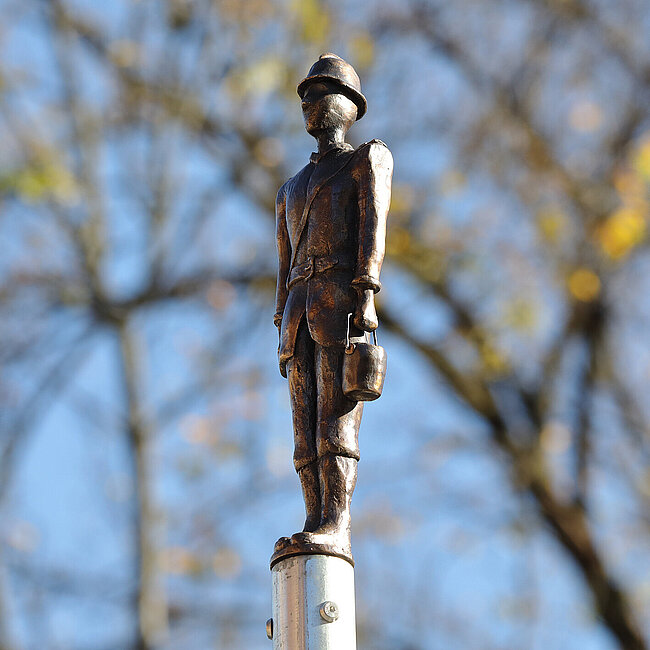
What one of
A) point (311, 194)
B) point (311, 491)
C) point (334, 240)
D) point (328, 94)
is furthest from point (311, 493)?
point (328, 94)

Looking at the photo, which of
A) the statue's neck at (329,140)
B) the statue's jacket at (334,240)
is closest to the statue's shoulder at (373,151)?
the statue's jacket at (334,240)

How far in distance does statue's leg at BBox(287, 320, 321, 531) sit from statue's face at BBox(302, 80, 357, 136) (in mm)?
769

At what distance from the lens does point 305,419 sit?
4.56 meters

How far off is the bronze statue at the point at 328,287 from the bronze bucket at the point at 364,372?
0.23ft

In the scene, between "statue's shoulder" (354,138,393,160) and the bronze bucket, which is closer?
the bronze bucket

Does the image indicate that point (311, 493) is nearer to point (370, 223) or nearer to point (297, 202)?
point (370, 223)

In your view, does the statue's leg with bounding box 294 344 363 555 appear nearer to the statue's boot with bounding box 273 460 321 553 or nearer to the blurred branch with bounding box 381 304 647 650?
the statue's boot with bounding box 273 460 321 553

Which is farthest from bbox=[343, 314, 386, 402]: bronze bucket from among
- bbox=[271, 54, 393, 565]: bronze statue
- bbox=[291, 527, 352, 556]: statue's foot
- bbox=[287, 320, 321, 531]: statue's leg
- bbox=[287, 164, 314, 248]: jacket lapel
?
bbox=[287, 164, 314, 248]: jacket lapel

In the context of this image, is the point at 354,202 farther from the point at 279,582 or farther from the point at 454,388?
the point at 454,388

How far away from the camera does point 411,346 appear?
1398 cm

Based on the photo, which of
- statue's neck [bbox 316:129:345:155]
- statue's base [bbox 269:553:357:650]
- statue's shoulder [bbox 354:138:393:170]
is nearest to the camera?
statue's base [bbox 269:553:357:650]

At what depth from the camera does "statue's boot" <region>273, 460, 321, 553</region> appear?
4441 millimetres

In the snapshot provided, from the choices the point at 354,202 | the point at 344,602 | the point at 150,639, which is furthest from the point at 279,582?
the point at 150,639

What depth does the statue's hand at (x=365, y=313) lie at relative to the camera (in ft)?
14.7
